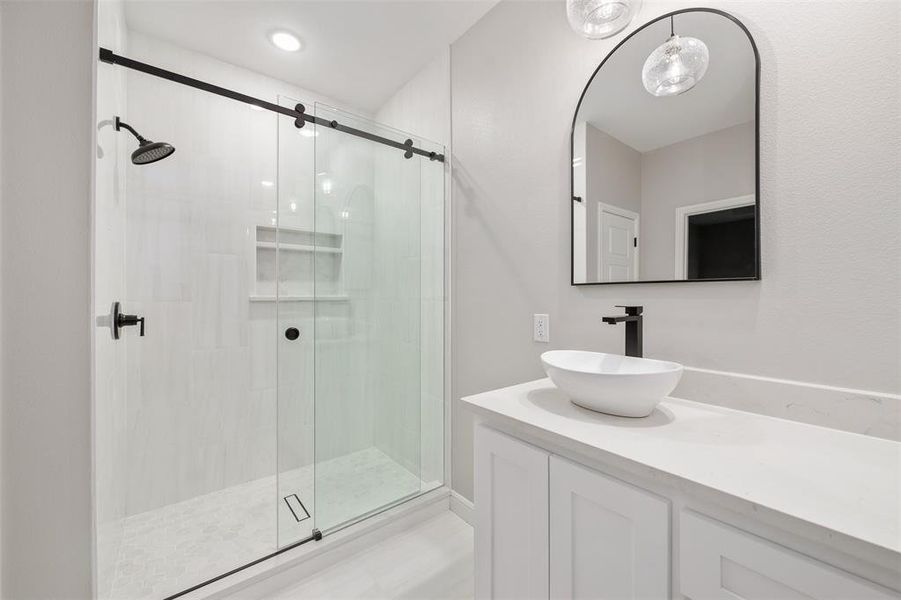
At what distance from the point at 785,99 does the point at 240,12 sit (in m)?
2.24

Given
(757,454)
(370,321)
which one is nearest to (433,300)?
(370,321)

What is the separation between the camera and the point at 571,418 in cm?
89

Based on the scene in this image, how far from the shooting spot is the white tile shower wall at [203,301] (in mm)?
1831

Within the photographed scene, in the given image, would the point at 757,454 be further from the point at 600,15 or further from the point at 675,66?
the point at 600,15

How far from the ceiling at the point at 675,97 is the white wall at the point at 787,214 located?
45 mm

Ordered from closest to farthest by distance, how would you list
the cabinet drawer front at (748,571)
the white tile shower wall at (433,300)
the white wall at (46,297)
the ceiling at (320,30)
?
the cabinet drawer front at (748,571), the white wall at (46,297), the ceiling at (320,30), the white tile shower wall at (433,300)

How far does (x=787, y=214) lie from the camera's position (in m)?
0.90

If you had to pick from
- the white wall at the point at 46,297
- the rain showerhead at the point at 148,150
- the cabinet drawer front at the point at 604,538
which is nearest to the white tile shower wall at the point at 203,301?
the rain showerhead at the point at 148,150

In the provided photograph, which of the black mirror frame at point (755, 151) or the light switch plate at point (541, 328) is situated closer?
the black mirror frame at point (755, 151)

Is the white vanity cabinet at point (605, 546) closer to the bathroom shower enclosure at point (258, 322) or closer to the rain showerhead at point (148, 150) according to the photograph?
the bathroom shower enclosure at point (258, 322)

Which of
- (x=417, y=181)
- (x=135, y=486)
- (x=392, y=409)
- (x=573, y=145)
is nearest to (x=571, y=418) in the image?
(x=573, y=145)

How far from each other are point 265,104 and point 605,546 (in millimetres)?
1920

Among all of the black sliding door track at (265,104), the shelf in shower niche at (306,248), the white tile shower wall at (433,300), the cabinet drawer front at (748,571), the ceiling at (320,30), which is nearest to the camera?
the cabinet drawer front at (748,571)

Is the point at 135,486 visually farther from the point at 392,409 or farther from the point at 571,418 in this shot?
the point at 571,418
